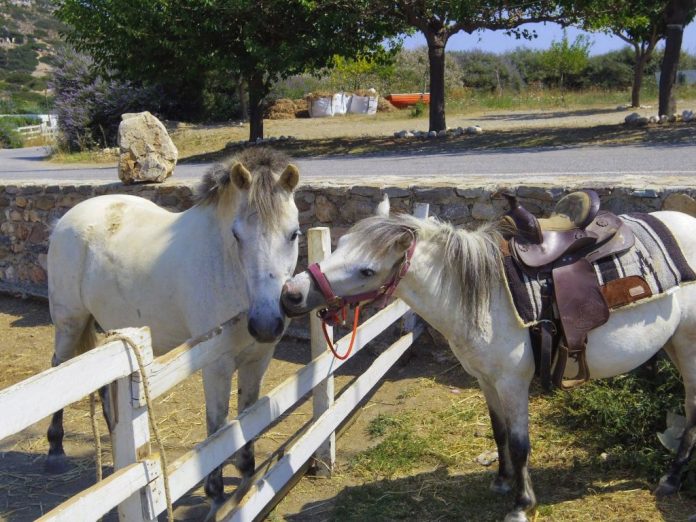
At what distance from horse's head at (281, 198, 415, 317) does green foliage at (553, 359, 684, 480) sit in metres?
1.85

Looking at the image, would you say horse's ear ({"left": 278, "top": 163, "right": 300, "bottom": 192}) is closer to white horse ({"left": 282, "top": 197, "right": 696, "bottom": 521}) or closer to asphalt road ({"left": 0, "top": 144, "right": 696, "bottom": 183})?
white horse ({"left": 282, "top": 197, "right": 696, "bottom": 521})

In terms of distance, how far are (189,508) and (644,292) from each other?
252 centimetres

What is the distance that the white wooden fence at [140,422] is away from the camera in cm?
163

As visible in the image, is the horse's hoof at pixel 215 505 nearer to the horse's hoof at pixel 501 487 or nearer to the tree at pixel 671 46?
the horse's hoof at pixel 501 487

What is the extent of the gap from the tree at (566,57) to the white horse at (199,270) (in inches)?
1264

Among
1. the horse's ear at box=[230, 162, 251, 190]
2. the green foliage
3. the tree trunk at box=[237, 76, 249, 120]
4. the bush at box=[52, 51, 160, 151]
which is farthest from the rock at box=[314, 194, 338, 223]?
the tree trunk at box=[237, 76, 249, 120]

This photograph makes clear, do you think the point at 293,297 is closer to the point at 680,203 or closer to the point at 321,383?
the point at 321,383

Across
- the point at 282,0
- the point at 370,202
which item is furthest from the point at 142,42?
the point at 370,202

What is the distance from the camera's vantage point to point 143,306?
11.0ft

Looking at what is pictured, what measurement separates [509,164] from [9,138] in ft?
69.7

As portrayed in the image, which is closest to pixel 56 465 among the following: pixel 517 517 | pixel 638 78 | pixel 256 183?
pixel 256 183

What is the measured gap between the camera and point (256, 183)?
2861 mm

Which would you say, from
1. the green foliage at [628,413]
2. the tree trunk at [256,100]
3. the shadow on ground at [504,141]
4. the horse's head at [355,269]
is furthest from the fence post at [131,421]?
the tree trunk at [256,100]

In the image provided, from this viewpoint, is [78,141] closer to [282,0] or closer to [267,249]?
[282,0]
